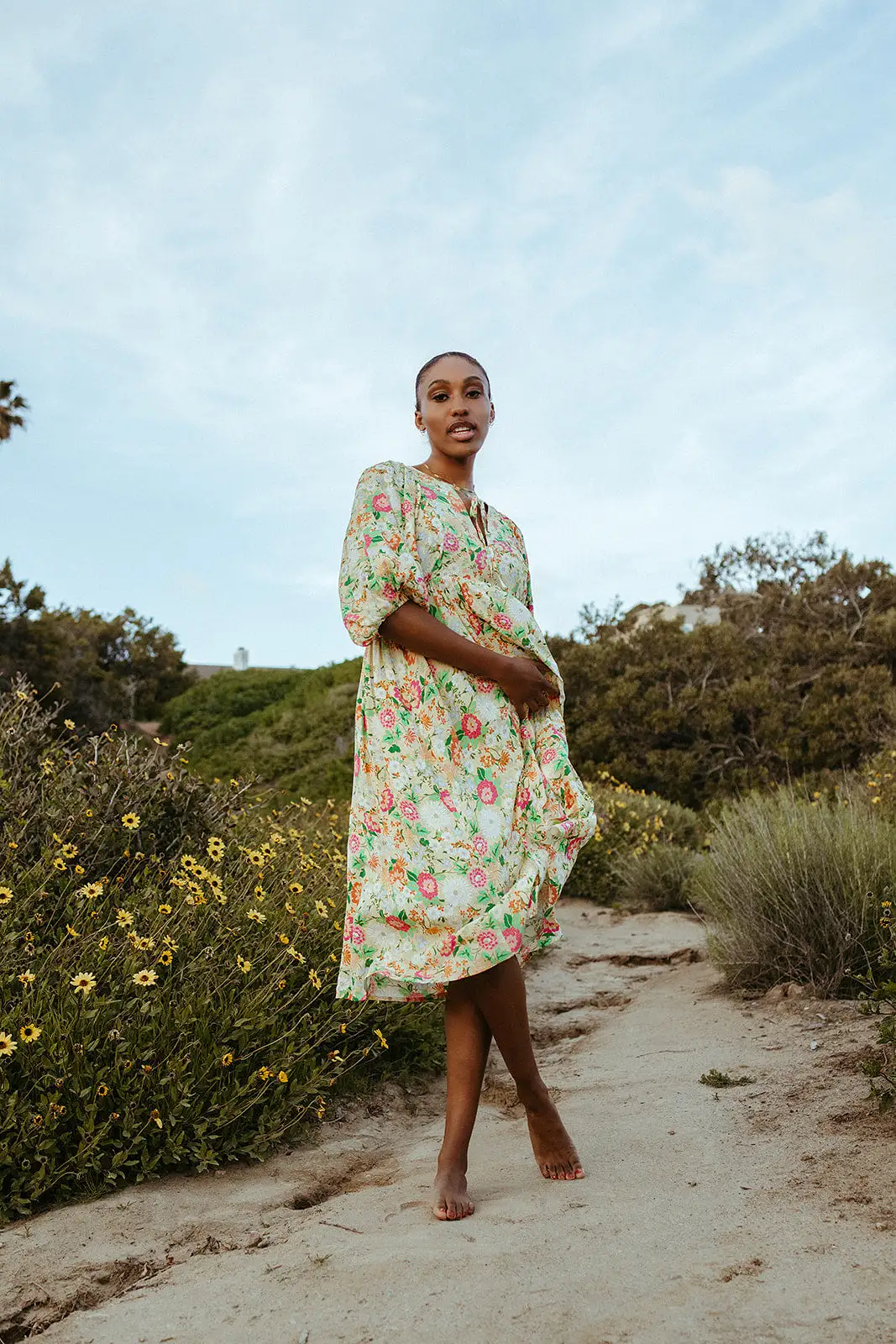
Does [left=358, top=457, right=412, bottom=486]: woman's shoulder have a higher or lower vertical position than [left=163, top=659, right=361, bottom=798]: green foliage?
lower

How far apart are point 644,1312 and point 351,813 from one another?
4.54ft

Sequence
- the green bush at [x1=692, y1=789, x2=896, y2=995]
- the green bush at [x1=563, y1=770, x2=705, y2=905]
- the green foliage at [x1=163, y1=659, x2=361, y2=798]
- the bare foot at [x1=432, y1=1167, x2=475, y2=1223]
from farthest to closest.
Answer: the green foliage at [x1=163, y1=659, x2=361, y2=798], the green bush at [x1=563, y1=770, x2=705, y2=905], the green bush at [x1=692, y1=789, x2=896, y2=995], the bare foot at [x1=432, y1=1167, x2=475, y2=1223]

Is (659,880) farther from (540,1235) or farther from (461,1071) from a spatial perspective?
(540,1235)

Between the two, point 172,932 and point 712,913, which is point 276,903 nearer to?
point 172,932

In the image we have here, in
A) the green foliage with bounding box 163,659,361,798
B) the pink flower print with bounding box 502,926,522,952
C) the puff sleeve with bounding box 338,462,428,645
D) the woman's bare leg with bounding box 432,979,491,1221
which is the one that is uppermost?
the green foliage with bounding box 163,659,361,798

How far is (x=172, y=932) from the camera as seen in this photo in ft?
11.9

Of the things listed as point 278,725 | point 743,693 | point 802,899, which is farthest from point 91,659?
point 802,899

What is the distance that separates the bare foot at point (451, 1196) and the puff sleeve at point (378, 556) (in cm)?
137

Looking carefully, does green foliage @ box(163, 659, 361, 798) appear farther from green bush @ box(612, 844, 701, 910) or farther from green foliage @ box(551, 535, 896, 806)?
green bush @ box(612, 844, 701, 910)

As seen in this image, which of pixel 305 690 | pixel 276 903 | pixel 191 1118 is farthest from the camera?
pixel 305 690

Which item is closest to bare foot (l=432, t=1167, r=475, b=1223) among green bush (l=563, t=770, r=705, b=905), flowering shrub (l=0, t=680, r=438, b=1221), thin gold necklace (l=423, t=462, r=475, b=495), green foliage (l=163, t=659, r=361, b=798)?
flowering shrub (l=0, t=680, r=438, b=1221)

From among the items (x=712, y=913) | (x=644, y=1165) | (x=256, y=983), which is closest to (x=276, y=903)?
(x=256, y=983)

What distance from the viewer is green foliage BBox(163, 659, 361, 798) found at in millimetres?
16359

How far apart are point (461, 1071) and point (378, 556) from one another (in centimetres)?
135
